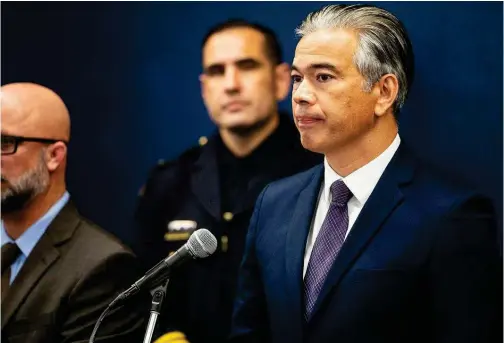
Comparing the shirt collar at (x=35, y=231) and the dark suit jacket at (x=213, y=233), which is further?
the shirt collar at (x=35, y=231)

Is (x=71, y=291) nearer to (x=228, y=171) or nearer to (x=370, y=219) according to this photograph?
(x=228, y=171)

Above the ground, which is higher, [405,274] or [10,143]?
[10,143]

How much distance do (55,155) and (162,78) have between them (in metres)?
0.44

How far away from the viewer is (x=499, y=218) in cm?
222

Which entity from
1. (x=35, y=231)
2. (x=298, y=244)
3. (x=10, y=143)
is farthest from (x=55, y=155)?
(x=298, y=244)

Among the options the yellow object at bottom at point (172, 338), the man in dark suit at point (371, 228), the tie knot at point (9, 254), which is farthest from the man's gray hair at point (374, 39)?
the tie knot at point (9, 254)

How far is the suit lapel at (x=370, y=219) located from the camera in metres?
1.88

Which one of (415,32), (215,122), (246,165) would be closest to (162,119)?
(215,122)

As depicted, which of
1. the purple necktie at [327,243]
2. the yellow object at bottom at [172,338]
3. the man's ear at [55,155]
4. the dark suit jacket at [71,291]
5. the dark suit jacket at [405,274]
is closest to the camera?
the dark suit jacket at [405,274]

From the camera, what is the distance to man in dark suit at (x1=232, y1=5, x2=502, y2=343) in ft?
5.99

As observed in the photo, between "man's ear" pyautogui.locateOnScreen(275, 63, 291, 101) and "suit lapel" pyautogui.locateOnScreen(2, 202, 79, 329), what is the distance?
2.41ft

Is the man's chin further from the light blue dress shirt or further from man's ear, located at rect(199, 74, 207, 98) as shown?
man's ear, located at rect(199, 74, 207, 98)

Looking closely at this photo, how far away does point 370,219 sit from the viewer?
6.23ft

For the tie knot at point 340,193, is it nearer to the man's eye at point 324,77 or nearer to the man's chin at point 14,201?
the man's eye at point 324,77
